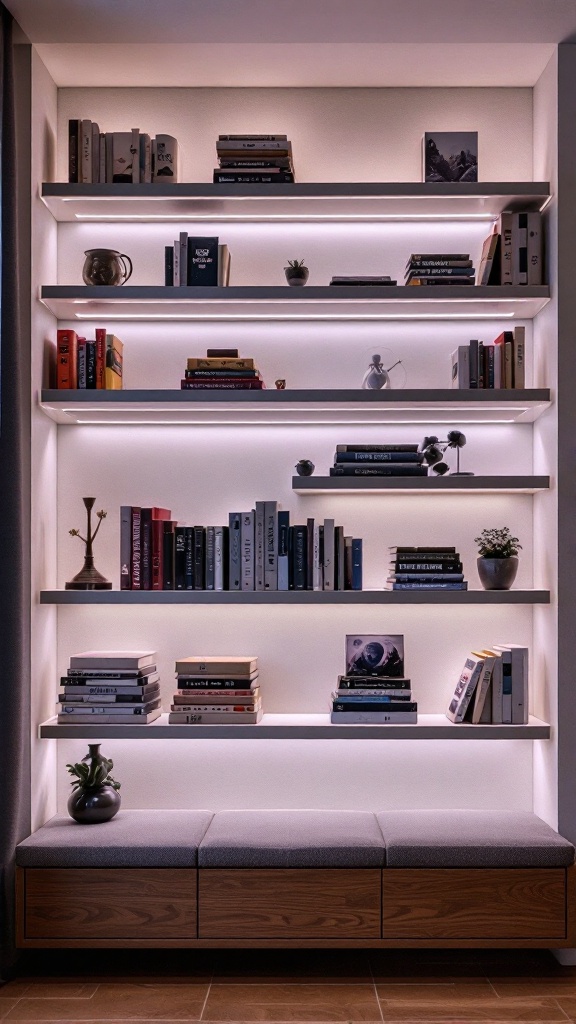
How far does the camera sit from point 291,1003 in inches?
100

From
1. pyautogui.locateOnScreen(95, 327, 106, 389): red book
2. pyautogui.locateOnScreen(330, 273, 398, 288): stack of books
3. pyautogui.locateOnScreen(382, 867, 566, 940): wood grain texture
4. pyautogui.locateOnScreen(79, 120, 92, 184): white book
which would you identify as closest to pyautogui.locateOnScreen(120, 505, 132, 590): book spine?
pyautogui.locateOnScreen(95, 327, 106, 389): red book

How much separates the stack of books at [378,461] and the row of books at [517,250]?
665mm

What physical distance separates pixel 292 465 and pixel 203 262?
79 cm

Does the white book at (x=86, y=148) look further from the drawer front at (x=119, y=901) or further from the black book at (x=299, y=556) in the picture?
the drawer front at (x=119, y=901)

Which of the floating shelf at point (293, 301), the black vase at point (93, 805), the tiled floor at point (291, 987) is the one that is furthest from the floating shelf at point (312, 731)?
the floating shelf at point (293, 301)

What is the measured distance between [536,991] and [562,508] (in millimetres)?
1520

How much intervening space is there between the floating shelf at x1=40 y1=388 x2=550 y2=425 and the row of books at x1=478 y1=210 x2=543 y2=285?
1.34 feet

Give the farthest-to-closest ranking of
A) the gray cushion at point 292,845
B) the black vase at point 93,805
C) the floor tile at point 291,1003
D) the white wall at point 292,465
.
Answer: the white wall at point 292,465 → the black vase at point 93,805 → the gray cushion at point 292,845 → the floor tile at point 291,1003

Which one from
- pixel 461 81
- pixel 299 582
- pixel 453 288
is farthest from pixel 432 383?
pixel 461 81

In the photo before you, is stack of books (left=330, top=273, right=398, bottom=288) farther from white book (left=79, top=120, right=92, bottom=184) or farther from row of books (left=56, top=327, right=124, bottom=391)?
white book (left=79, top=120, right=92, bottom=184)

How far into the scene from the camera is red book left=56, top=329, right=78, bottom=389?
3.00 metres

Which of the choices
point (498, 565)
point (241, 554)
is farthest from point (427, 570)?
point (241, 554)

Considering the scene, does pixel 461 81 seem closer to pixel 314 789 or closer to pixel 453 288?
pixel 453 288

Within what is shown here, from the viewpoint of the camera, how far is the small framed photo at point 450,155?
9.91ft
